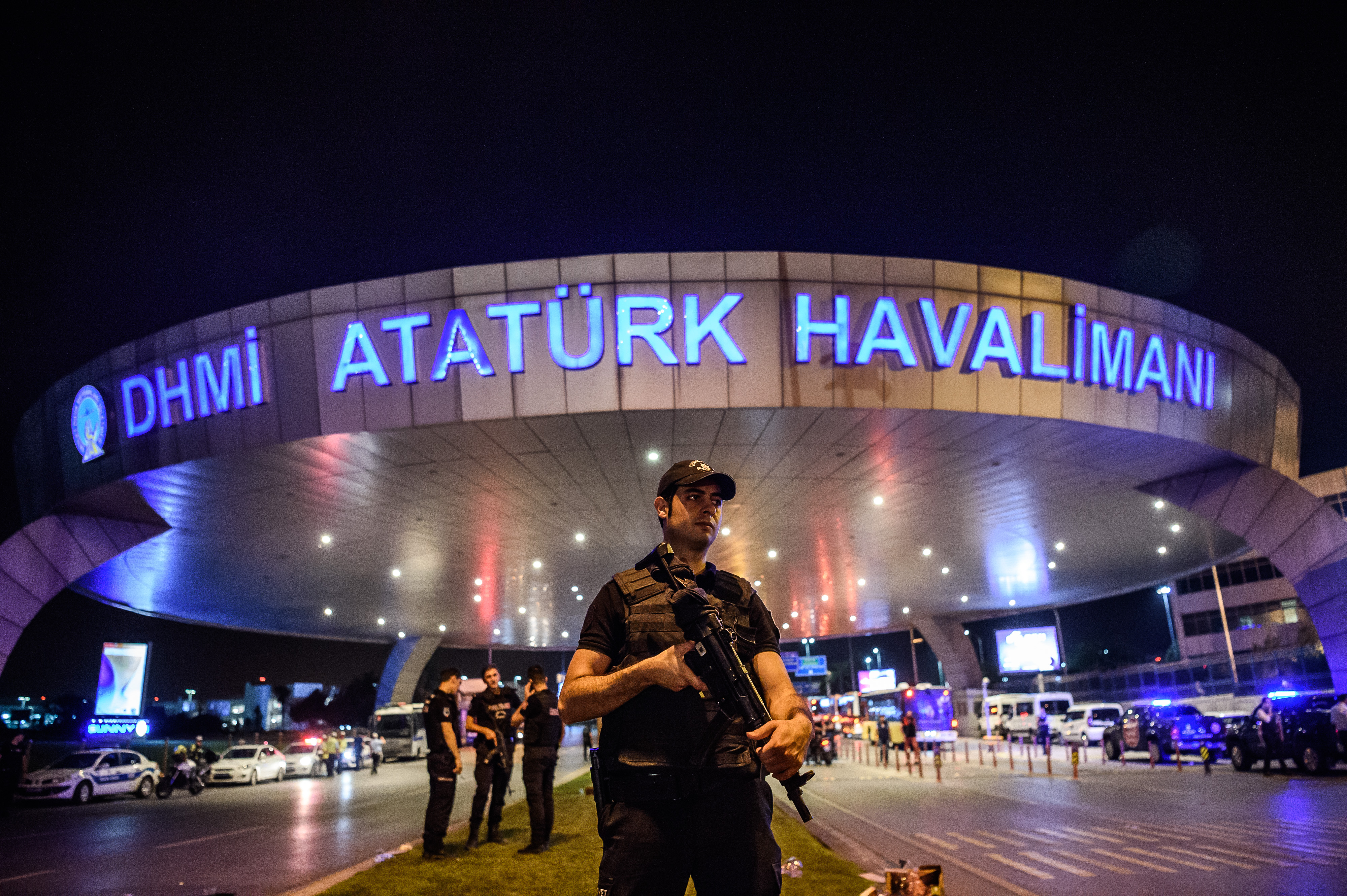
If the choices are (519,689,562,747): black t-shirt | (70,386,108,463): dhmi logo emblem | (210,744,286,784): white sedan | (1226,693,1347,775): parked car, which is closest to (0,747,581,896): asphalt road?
(519,689,562,747): black t-shirt

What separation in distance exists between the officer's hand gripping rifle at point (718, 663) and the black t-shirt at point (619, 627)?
174 mm

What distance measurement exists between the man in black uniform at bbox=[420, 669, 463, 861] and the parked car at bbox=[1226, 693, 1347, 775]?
59.2 feet

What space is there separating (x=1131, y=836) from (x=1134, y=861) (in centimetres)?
205

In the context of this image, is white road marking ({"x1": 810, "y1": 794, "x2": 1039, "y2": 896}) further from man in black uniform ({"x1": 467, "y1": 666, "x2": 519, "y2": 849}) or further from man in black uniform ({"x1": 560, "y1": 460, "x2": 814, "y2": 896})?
man in black uniform ({"x1": 560, "y1": 460, "x2": 814, "y2": 896})

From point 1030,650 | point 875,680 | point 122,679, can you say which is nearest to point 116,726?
point 122,679

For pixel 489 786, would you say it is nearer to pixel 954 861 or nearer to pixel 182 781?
pixel 954 861

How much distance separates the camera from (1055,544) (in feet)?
100

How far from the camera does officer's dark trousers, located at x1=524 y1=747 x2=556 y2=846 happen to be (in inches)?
395

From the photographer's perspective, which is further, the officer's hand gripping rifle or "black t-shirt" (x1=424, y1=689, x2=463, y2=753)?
"black t-shirt" (x1=424, y1=689, x2=463, y2=753)

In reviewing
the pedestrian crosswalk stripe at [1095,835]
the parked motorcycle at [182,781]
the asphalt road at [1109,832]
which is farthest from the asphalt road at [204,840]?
the pedestrian crosswalk stripe at [1095,835]

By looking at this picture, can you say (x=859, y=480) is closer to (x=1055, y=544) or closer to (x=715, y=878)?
Answer: (x=1055, y=544)

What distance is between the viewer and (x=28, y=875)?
9.46m

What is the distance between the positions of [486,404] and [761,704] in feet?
48.2

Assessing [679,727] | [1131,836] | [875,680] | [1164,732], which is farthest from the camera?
[875,680]
